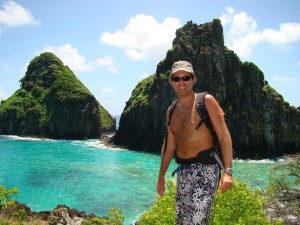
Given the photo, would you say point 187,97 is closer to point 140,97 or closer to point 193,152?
point 193,152

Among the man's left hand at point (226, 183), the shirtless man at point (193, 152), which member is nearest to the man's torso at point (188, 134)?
the shirtless man at point (193, 152)

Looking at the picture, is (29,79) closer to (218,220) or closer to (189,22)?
(189,22)

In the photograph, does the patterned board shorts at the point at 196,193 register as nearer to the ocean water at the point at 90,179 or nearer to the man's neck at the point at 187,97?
the man's neck at the point at 187,97

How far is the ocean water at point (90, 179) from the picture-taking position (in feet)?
98.2

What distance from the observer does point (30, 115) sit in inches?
4628

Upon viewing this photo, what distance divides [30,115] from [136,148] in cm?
5653

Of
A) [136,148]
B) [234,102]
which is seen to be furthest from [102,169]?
[234,102]

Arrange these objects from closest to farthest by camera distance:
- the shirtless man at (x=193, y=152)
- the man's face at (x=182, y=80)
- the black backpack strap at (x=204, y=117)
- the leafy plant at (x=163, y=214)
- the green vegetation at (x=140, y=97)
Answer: the shirtless man at (x=193, y=152) < the black backpack strap at (x=204, y=117) < the man's face at (x=182, y=80) < the leafy plant at (x=163, y=214) < the green vegetation at (x=140, y=97)

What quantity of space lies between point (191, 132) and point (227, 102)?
72440mm

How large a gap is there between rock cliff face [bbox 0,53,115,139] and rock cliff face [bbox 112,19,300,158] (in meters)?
33.6

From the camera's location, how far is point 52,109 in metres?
119

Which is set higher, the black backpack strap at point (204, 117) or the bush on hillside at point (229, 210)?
the black backpack strap at point (204, 117)

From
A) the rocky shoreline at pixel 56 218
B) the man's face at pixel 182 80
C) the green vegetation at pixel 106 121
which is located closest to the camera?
the man's face at pixel 182 80

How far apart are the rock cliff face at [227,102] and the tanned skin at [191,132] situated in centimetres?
6688
